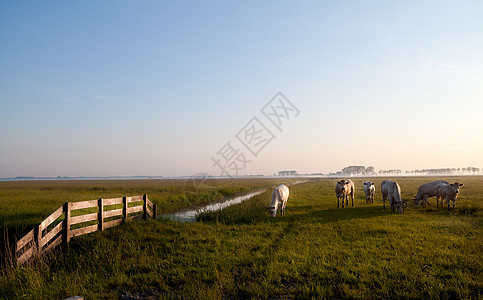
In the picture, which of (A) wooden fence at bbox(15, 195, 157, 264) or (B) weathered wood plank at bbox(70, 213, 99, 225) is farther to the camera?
(B) weathered wood plank at bbox(70, 213, 99, 225)

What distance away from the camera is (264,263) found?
7.40m

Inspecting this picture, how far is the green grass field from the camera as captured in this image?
5.80 m

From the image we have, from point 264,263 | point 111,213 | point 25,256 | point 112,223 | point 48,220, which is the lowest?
point 264,263

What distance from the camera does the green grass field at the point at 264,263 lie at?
5.80 metres

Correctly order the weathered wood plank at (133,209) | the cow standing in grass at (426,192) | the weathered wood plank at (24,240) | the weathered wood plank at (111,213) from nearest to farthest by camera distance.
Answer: the weathered wood plank at (24,240) < the weathered wood plank at (111,213) < the weathered wood plank at (133,209) < the cow standing in grass at (426,192)

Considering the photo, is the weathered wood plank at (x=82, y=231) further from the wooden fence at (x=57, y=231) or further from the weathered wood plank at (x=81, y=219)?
the weathered wood plank at (x=81, y=219)

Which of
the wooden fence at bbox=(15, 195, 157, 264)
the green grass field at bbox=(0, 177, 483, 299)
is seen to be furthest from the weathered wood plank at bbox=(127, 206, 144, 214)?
the green grass field at bbox=(0, 177, 483, 299)

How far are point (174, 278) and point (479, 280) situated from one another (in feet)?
24.7

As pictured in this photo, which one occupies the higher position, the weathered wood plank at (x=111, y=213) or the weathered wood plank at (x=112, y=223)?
the weathered wood plank at (x=111, y=213)

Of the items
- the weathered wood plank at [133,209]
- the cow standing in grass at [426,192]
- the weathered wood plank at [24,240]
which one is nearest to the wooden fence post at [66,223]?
the weathered wood plank at [24,240]

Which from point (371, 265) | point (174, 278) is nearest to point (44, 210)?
point (174, 278)

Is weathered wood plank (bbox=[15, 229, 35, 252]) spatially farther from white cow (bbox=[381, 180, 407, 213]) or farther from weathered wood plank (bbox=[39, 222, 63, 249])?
white cow (bbox=[381, 180, 407, 213])

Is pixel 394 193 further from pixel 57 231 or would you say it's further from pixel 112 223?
pixel 57 231

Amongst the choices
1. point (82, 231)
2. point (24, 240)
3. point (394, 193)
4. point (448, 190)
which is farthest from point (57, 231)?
point (448, 190)
